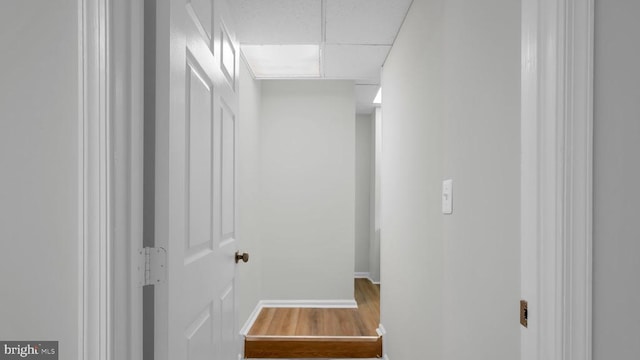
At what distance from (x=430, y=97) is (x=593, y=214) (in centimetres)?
97

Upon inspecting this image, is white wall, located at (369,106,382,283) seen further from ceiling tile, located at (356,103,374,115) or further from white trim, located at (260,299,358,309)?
white trim, located at (260,299,358,309)

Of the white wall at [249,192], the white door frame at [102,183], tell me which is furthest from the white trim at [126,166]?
the white wall at [249,192]

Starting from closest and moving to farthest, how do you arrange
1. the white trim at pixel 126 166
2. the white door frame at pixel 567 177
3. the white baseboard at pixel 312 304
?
the white door frame at pixel 567 177
the white trim at pixel 126 166
the white baseboard at pixel 312 304

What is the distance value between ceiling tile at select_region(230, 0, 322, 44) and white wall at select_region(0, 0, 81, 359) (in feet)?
4.09

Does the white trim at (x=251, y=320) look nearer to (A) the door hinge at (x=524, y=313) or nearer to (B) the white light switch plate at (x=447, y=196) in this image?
(B) the white light switch plate at (x=447, y=196)

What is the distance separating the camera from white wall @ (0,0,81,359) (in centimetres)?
78

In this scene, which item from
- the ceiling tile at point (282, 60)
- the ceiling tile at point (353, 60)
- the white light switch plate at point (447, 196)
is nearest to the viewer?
the white light switch plate at point (447, 196)

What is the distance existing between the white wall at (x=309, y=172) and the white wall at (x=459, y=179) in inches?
57.1

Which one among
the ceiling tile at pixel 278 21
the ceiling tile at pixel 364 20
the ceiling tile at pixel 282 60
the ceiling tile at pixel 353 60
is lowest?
the ceiling tile at pixel 353 60

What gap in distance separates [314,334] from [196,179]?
2095 mm

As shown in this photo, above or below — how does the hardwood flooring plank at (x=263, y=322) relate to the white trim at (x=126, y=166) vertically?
below

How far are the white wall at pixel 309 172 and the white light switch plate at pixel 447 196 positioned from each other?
228 cm

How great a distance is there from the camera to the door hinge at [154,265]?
865 mm

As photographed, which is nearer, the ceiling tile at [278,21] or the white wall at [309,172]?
the ceiling tile at [278,21]
